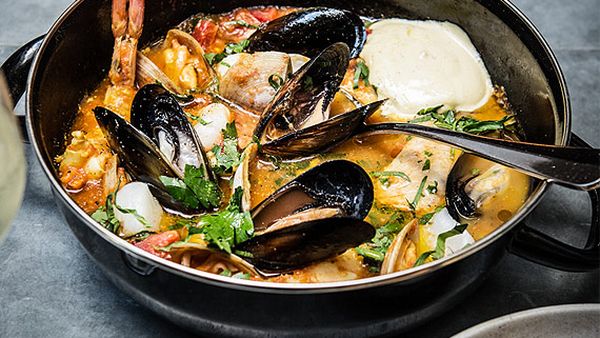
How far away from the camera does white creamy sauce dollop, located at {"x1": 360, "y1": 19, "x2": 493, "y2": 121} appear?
2.47m

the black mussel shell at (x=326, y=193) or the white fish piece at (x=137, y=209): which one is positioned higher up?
Answer: the black mussel shell at (x=326, y=193)

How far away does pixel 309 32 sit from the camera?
8.38ft

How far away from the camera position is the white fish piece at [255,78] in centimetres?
239

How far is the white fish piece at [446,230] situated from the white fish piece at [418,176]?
0.07 meters

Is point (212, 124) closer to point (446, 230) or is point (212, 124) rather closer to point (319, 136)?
point (319, 136)

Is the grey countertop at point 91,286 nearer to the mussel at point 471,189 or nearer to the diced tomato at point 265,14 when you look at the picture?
the mussel at point 471,189

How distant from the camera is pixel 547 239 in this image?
6.41 ft

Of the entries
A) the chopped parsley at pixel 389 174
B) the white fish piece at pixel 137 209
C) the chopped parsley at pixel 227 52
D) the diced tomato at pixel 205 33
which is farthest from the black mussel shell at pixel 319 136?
the diced tomato at pixel 205 33

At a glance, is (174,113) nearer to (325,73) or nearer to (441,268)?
(325,73)

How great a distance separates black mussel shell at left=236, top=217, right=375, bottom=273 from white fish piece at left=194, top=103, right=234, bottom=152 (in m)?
0.49

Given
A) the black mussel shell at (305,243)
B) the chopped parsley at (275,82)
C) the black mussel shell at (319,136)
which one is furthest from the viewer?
the chopped parsley at (275,82)

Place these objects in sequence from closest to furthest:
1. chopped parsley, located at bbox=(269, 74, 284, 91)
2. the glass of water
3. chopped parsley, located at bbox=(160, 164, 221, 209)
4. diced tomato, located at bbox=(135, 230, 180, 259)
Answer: the glass of water
diced tomato, located at bbox=(135, 230, 180, 259)
chopped parsley, located at bbox=(160, 164, 221, 209)
chopped parsley, located at bbox=(269, 74, 284, 91)

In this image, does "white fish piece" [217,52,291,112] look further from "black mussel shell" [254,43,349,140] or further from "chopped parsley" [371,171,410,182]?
"chopped parsley" [371,171,410,182]

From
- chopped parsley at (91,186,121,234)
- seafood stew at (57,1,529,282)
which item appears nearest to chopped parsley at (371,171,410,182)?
seafood stew at (57,1,529,282)
